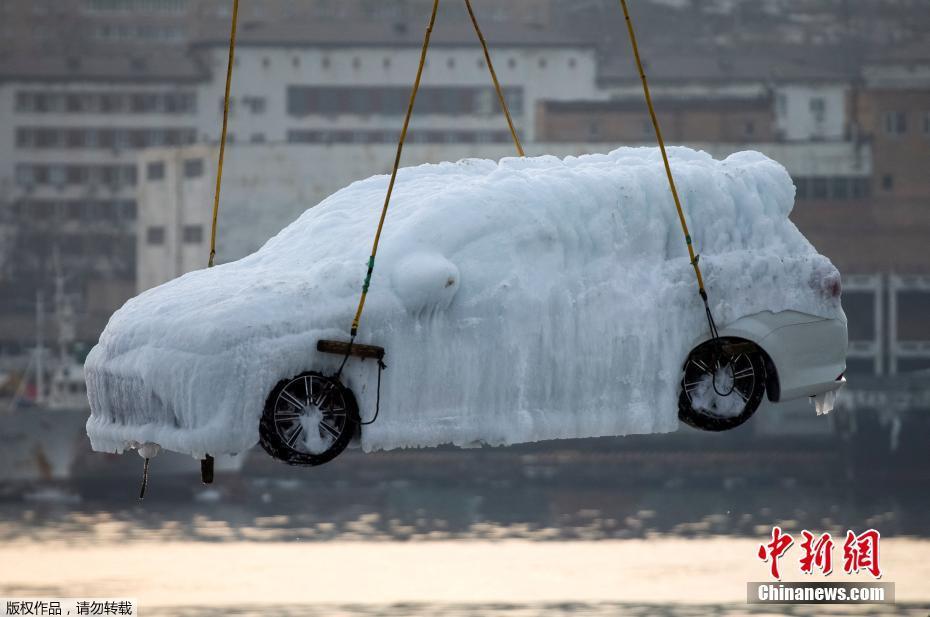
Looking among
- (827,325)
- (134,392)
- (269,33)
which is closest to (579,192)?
(827,325)

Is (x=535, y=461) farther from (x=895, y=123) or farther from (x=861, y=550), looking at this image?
(x=895, y=123)

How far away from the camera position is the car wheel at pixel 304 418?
34.7 feet

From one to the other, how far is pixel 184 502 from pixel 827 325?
15367 centimetres

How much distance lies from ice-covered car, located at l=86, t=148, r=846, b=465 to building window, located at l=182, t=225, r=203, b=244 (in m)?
138

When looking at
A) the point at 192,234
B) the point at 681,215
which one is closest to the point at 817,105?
the point at 192,234

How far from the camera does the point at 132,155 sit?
199375 millimetres

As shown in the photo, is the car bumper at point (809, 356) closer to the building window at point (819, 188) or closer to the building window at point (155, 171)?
the building window at point (819, 188)

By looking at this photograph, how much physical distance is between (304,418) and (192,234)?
14076cm

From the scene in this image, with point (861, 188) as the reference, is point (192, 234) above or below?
below

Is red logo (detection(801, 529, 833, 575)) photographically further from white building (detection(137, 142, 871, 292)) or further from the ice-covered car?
the ice-covered car

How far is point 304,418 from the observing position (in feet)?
34.8

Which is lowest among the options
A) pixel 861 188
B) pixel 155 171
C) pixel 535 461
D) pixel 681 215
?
pixel 681 215

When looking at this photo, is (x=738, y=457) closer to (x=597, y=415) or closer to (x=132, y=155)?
(x=132, y=155)

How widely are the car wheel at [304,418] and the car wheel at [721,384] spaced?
2.08 m
